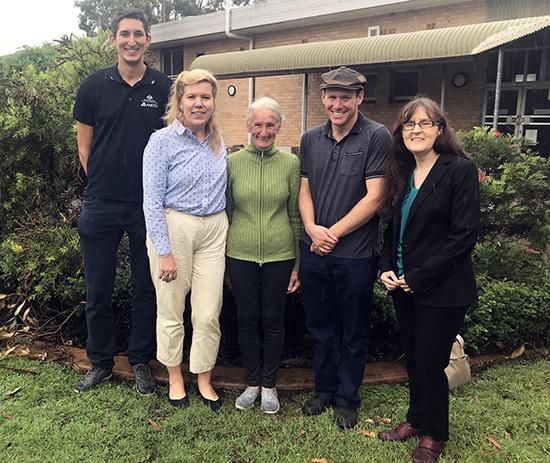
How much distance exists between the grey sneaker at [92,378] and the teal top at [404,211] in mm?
2118

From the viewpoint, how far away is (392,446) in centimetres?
294

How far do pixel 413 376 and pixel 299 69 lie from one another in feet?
37.6

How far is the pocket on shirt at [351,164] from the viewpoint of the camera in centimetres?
298

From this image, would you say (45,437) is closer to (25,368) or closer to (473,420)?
(25,368)

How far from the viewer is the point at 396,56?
11031 mm

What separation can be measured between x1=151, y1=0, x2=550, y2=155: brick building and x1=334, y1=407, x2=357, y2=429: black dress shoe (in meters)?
8.02

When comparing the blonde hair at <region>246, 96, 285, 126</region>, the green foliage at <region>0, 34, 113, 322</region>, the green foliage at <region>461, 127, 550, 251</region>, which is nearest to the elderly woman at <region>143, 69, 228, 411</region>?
the blonde hair at <region>246, 96, 285, 126</region>

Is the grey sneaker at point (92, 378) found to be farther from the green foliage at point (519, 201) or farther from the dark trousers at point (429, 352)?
the green foliage at point (519, 201)

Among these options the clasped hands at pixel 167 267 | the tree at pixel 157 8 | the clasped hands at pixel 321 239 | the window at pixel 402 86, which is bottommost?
the clasped hands at pixel 167 267

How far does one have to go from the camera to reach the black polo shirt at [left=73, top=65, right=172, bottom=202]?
11.0 feet

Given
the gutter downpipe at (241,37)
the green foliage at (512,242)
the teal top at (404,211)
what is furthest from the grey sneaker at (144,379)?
the gutter downpipe at (241,37)

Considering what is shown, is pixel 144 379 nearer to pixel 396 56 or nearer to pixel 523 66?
pixel 396 56

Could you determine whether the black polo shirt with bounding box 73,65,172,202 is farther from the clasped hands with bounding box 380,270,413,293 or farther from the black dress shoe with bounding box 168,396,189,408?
the clasped hands with bounding box 380,270,413,293

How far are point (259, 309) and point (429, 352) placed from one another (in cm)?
109
